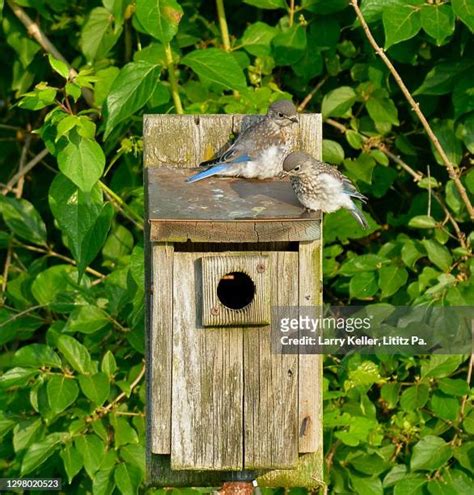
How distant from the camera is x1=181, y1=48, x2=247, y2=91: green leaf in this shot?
12.3 ft

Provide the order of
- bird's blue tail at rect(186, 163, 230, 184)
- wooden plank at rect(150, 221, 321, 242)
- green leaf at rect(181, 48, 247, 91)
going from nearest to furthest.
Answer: wooden plank at rect(150, 221, 321, 242) < bird's blue tail at rect(186, 163, 230, 184) < green leaf at rect(181, 48, 247, 91)

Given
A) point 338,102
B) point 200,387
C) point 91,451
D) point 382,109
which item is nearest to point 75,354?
point 91,451

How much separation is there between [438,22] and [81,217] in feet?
4.23

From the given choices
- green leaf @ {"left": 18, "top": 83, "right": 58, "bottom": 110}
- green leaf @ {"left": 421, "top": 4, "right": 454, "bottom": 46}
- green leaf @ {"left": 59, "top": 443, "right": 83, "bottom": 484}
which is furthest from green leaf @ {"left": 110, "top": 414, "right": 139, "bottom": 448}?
green leaf @ {"left": 421, "top": 4, "right": 454, "bottom": 46}

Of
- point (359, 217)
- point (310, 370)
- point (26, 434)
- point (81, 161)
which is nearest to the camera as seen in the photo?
point (310, 370)

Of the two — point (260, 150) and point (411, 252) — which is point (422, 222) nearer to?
point (411, 252)

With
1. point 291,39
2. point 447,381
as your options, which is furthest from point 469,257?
point 291,39

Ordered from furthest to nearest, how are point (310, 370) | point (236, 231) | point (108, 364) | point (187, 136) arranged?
1. point (108, 364)
2. point (187, 136)
3. point (310, 370)
4. point (236, 231)

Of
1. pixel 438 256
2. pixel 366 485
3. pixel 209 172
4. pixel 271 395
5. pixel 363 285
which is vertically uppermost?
pixel 209 172

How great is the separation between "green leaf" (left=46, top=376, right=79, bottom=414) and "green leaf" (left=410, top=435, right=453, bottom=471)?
45.9 inches

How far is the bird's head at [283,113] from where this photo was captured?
11.2ft

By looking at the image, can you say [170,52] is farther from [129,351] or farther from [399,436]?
[399,436]

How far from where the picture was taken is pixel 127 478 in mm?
3918

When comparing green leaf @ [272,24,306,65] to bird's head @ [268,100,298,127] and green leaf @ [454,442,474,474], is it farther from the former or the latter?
green leaf @ [454,442,474,474]
